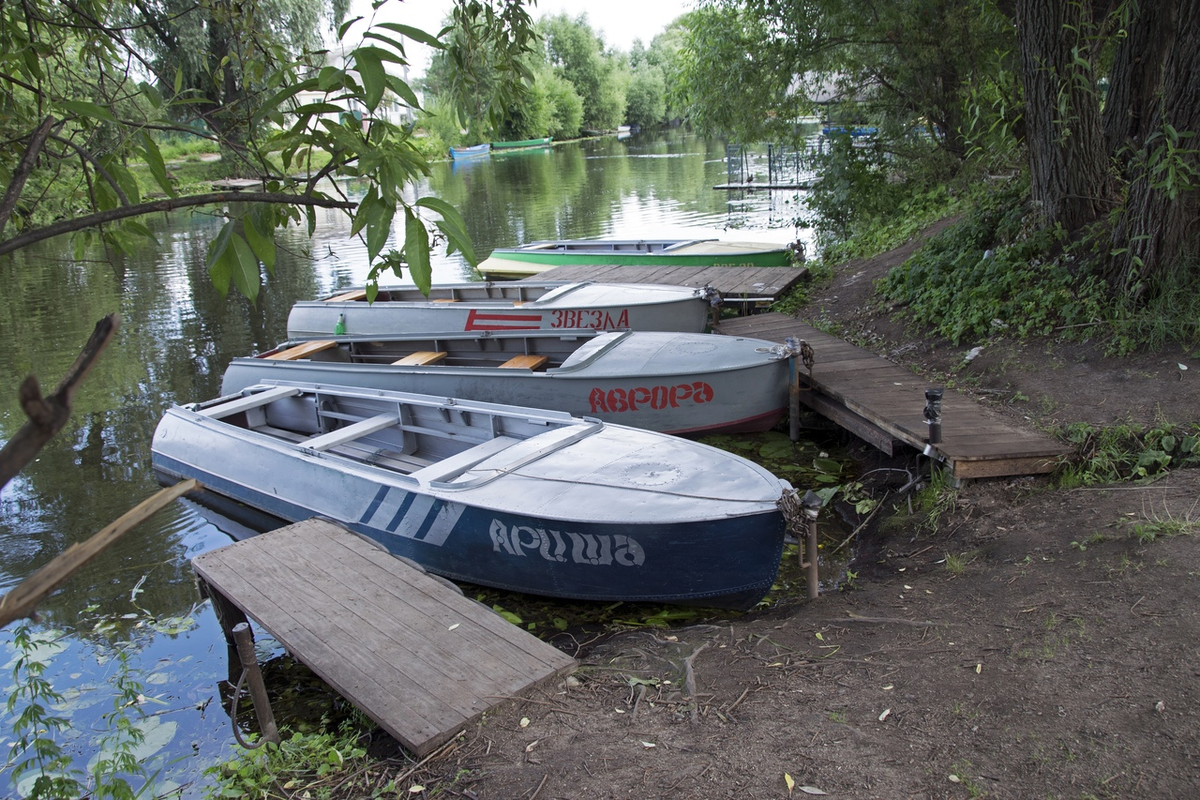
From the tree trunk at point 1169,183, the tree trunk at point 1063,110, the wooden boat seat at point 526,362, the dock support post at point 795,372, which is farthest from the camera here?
the wooden boat seat at point 526,362

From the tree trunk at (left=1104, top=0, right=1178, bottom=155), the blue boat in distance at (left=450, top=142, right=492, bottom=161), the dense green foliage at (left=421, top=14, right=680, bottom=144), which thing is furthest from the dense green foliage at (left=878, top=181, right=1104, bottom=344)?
the blue boat in distance at (left=450, top=142, right=492, bottom=161)

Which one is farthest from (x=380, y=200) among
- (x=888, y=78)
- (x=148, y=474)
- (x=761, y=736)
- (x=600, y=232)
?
(x=600, y=232)

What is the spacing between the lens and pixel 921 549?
17.3ft

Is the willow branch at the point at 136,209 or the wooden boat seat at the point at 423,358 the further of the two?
the wooden boat seat at the point at 423,358

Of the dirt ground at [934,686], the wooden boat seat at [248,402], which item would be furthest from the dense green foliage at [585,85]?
the dirt ground at [934,686]

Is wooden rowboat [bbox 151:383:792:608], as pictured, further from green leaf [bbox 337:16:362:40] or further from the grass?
green leaf [bbox 337:16:362:40]

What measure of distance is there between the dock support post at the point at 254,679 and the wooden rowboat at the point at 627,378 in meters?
4.45

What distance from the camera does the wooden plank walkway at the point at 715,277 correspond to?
11.4 metres

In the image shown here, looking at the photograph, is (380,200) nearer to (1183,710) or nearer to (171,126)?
(171,126)

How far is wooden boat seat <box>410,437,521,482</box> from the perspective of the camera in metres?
5.90

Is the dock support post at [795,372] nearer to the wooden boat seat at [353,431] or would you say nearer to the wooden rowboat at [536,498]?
the wooden rowboat at [536,498]

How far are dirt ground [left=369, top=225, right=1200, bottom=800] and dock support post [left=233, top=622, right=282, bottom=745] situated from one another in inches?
44.6

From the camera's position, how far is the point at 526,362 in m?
8.90

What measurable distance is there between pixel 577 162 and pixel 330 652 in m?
44.6
